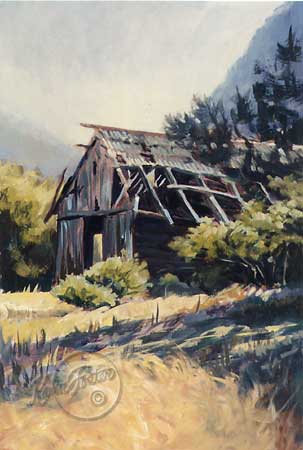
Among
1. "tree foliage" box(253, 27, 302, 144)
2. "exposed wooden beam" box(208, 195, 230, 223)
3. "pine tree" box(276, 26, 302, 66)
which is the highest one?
"pine tree" box(276, 26, 302, 66)

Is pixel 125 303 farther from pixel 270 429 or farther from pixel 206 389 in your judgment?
pixel 270 429

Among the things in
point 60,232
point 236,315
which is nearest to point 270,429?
point 236,315

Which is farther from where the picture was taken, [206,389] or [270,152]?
[270,152]

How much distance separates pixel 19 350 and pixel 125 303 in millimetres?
679

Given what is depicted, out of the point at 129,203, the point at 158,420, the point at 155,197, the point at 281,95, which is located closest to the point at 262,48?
the point at 281,95

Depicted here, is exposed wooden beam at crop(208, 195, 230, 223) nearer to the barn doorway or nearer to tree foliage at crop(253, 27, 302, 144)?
tree foliage at crop(253, 27, 302, 144)

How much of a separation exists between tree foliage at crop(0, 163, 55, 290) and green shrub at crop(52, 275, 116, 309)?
0.12 meters

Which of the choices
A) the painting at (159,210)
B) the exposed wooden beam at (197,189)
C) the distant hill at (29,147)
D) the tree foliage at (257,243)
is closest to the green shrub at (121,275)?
the painting at (159,210)

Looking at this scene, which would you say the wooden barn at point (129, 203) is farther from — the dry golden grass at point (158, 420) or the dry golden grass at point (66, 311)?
the dry golden grass at point (158, 420)

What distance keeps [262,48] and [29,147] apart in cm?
157

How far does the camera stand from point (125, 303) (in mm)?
3746

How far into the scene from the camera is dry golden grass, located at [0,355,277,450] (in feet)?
11.5

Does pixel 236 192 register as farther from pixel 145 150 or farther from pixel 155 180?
pixel 145 150

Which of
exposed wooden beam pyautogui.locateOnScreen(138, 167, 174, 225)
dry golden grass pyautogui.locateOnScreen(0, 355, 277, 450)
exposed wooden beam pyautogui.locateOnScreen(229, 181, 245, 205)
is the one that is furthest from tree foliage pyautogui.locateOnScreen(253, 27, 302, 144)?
dry golden grass pyautogui.locateOnScreen(0, 355, 277, 450)
